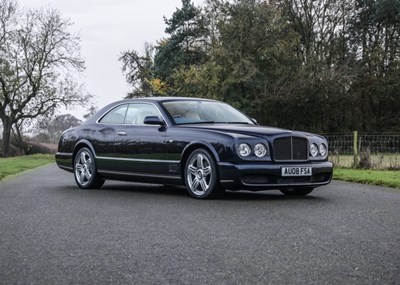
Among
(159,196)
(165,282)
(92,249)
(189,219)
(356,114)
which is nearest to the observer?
(165,282)

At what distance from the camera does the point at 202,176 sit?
879cm

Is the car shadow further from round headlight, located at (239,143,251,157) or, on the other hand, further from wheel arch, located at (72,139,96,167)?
round headlight, located at (239,143,251,157)

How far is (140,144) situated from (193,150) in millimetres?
1246

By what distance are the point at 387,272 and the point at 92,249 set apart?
2271 mm

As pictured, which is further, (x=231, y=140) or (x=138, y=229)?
(x=231, y=140)

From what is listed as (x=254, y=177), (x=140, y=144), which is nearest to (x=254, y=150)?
(x=254, y=177)

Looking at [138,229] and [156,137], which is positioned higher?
[156,137]

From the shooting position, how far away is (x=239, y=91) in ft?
134

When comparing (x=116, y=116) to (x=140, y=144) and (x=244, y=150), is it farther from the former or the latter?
(x=244, y=150)

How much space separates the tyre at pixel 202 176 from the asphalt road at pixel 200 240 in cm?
18

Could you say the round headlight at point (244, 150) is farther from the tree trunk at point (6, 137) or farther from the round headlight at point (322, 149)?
the tree trunk at point (6, 137)

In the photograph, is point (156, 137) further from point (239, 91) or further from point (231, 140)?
point (239, 91)

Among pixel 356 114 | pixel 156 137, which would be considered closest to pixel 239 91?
pixel 356 114

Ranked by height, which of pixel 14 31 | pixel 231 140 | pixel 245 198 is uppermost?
pixel 14 31
